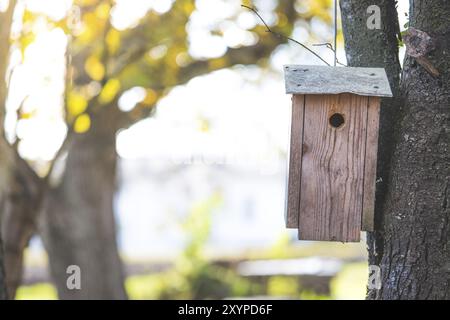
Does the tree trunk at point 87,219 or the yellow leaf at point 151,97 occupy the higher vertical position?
→ the yellow leaf at point 151,97

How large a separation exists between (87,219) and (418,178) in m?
6.57

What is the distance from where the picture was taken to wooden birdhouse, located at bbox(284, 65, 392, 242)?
3.27 metres

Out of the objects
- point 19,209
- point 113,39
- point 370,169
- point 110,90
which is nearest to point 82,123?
point 110,90

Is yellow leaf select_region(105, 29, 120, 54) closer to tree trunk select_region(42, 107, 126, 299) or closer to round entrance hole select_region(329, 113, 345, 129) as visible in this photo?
tree trunk select_region(42, 107, 126, 299)

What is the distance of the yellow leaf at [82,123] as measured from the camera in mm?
7534

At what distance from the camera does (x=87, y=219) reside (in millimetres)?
9266

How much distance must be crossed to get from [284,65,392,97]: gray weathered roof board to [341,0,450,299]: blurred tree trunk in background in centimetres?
20

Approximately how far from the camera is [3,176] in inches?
292

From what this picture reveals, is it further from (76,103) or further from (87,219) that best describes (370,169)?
(87,219)

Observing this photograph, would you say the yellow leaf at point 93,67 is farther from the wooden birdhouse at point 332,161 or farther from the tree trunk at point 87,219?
the wooden birdhouse at point 332,161

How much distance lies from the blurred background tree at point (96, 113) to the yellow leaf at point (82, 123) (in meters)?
0.01

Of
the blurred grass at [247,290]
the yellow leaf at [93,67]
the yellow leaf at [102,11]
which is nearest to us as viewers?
the yellow leaf at [102,11]
